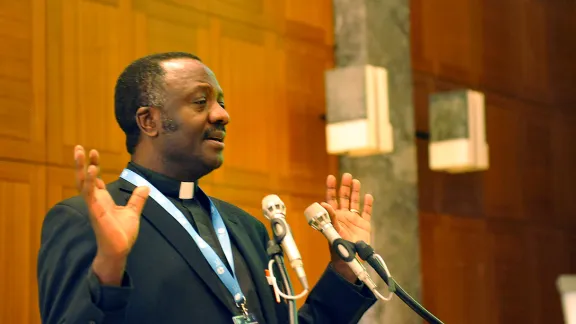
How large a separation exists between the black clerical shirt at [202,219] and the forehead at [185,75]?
0.91 ft

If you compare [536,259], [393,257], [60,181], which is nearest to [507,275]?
[536,259]

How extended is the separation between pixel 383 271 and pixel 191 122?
2.55 feet

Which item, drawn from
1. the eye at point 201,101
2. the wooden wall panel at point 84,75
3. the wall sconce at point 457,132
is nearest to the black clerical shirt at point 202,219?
the eye at point 201,101

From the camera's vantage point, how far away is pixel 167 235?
2.61 metres

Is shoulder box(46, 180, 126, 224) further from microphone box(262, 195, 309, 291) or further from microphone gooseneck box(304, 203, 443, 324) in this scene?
microphone gooseneck box(304, 203, 443, 324)

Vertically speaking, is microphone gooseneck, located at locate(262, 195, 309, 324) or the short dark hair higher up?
the short dark hair

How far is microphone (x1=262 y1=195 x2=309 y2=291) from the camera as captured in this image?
234 centimetres

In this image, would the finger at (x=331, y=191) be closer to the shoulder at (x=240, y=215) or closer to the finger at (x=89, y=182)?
the shoulder at (x=240, y=215)

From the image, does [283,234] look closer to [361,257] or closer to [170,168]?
[361,257]

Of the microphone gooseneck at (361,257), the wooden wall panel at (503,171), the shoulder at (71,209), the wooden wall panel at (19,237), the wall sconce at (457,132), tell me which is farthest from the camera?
the wooden wall panel at (503,171)

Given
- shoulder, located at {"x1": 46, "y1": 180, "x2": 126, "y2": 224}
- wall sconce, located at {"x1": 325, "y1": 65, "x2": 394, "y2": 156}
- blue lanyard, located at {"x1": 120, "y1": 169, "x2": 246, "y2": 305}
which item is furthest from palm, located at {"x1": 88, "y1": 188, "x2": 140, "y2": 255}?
wall sconce, located at {"x1": 325, "y1": 65, "x2": 394, "y2": 156}

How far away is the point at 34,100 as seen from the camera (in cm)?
444

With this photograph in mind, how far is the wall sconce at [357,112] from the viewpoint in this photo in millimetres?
5738

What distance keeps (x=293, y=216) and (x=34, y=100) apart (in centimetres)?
188
